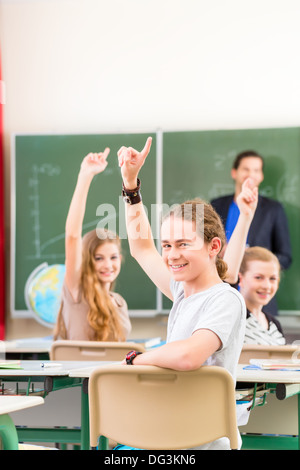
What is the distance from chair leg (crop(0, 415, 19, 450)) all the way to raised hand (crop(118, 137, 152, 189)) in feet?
2.86

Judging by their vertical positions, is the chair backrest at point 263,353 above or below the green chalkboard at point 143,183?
below

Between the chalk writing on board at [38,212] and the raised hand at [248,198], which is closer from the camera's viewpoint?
the raised hand at [248,198]

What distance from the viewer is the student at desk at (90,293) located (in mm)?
3844

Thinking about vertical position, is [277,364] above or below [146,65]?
below

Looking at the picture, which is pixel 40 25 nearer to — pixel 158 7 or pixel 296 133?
pixel 158 7

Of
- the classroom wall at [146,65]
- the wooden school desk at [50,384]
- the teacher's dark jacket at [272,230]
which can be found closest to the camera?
the wooden school desk at [50,384]

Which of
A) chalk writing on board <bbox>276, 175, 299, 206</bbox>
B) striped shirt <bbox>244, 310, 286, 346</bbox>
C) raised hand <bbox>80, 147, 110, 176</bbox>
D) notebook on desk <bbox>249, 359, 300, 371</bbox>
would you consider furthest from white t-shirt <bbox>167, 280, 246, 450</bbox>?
raised hand <bbox>80, 147, 110, 176</bbox>

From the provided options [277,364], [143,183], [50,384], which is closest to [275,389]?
[277,364]

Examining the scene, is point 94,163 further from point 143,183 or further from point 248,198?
point 248,198

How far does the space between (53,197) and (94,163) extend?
1.41ft

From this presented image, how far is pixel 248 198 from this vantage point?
4.71 m

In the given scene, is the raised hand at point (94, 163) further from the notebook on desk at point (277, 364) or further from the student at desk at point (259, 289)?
the notebook on desk at point (277, 364)

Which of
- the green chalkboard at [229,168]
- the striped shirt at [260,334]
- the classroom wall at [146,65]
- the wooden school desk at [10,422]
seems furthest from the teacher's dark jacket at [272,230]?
the wooden school desk at [10,422]

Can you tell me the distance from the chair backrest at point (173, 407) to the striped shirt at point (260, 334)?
194 cm
